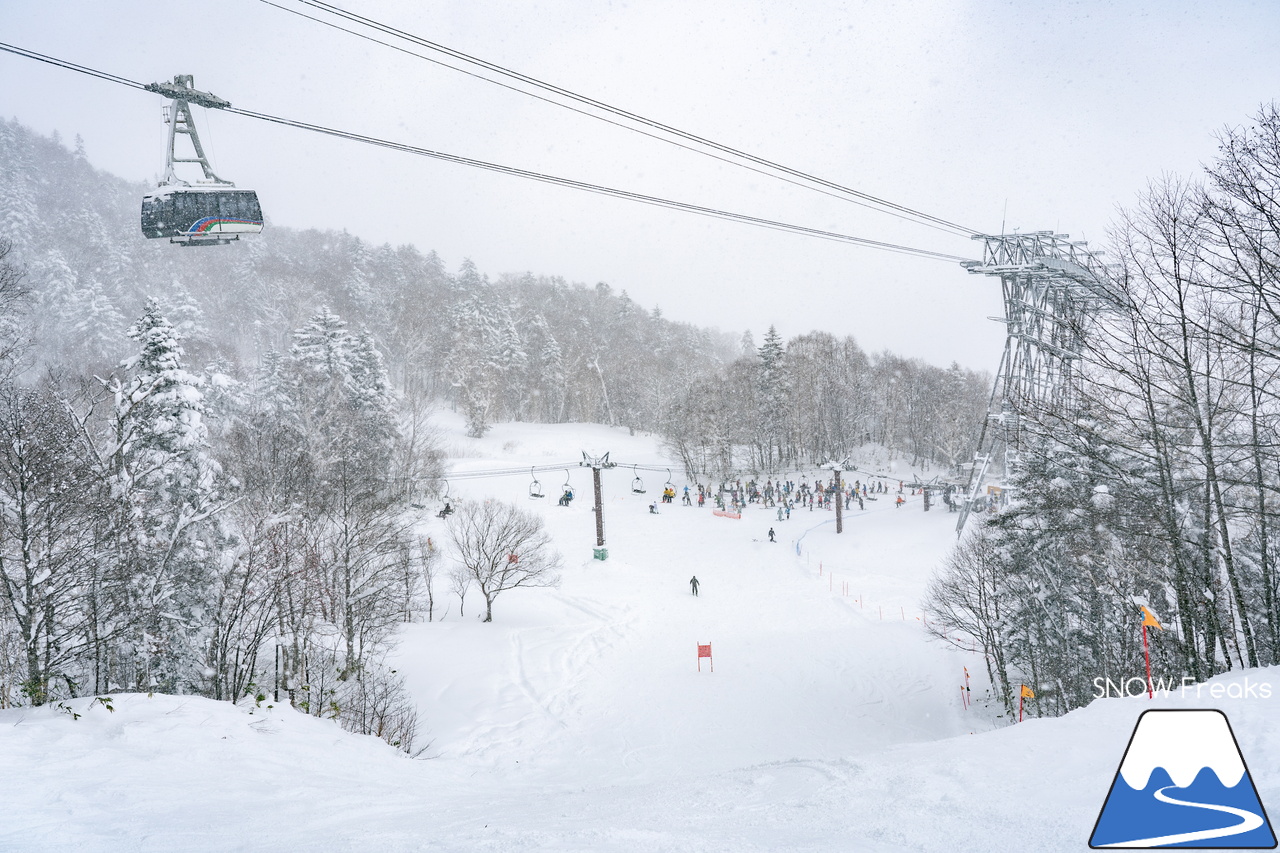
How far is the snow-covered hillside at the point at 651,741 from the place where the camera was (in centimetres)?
386

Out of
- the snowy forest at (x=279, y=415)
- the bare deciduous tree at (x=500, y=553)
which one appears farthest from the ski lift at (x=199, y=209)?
the bare deciduous tree at (x=500, y=553)

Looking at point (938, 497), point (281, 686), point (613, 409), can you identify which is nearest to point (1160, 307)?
point (281, 686)

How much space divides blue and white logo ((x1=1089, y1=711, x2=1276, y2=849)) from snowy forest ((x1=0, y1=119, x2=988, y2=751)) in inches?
429

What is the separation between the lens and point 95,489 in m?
12.1

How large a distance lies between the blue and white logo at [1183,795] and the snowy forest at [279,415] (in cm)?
1090

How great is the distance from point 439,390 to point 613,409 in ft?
76.4

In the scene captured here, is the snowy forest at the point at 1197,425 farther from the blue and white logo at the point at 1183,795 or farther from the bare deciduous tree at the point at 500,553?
the bare deciduous tree at the point at 500,553

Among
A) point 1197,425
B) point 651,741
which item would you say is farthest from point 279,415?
point 1197,425

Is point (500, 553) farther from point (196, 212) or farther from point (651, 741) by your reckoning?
point (196, 212)

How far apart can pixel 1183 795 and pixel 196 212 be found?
1359 cm

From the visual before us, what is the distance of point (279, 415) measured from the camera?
3544cm

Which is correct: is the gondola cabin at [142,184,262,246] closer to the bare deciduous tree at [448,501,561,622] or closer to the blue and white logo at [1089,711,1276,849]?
the blue and white logo at [1089,711,1276,849]

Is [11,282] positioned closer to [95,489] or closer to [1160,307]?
[95,489]

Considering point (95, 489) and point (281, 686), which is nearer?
point (95, 489)
